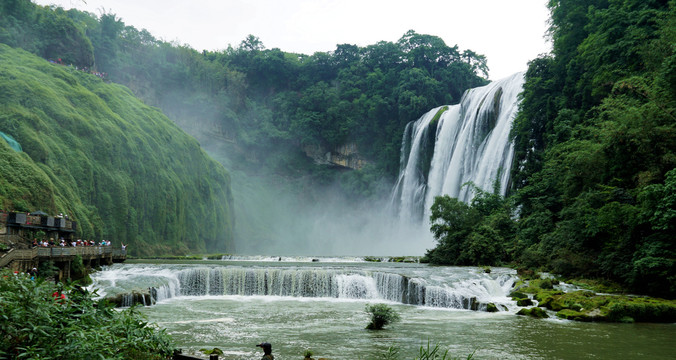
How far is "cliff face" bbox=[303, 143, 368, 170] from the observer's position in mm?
74625

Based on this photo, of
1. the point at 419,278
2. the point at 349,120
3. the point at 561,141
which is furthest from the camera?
the point at 349,120

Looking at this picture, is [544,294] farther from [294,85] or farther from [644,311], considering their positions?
[294,85]

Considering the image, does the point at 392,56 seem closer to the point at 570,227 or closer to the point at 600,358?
the point at 570,227

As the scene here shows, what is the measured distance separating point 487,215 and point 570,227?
1236cm

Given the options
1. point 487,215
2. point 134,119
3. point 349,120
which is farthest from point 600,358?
point 349,120

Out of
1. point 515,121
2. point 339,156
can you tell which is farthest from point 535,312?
point 339,156

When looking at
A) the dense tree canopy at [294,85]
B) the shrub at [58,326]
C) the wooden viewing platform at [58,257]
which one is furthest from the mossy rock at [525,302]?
the dense tree canopy at [294,85]

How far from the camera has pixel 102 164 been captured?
4244 cm

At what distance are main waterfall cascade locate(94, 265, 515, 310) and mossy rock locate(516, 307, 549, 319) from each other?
11.8ft

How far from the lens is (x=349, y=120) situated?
73.4 metres

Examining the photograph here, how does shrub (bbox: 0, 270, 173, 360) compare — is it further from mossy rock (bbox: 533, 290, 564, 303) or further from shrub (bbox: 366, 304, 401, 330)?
mossy rock (bbox: 533, 290, 564, 303)

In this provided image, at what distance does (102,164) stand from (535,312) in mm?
37568

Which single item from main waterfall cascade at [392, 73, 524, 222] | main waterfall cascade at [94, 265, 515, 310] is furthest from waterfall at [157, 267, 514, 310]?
main waterfall cascade at [392, 73, 524, 222]

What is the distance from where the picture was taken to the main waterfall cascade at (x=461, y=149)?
40688 mm
